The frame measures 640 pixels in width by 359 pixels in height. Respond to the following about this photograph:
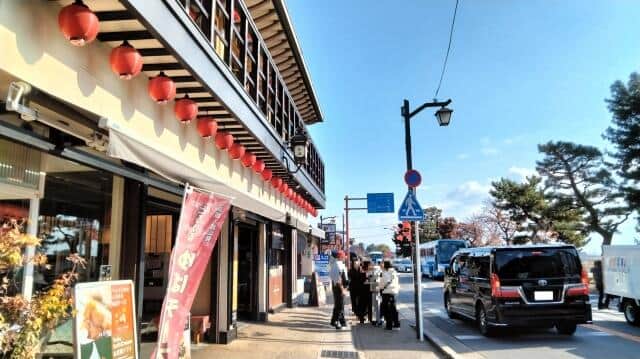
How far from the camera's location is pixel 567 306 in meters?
10.2

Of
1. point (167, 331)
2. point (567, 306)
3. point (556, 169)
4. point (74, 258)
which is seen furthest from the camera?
point (556, 169)

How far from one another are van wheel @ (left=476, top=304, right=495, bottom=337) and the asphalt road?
15cm

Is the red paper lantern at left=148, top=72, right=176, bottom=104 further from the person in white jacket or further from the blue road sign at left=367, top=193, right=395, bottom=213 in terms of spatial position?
the blue road sign at left=367, top=193, right=395, bottom=213

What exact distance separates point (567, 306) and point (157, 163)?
9153 millimetres

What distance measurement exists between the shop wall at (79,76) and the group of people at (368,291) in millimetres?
6476

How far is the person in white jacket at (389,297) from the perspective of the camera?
12.3 meters

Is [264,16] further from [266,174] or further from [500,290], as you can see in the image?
[500,290]

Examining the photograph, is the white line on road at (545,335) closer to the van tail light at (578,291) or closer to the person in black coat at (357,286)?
the van tail light at (578,291)

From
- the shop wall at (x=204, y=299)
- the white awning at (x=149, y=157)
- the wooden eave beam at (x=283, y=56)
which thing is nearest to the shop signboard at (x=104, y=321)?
the white awning at (x=149, y=157)

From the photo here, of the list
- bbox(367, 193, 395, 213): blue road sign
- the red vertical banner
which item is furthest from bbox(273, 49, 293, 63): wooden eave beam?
bbox(367, 193, 395, 213): blue road sign

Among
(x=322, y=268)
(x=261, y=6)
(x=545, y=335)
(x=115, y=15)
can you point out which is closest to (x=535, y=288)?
(x=545, y=335)

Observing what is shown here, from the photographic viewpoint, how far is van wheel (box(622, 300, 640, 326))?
12.4 metres

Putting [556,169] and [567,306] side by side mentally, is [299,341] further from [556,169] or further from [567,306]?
[556,169]

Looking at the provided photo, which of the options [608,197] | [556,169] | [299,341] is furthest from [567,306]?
[556,169]
